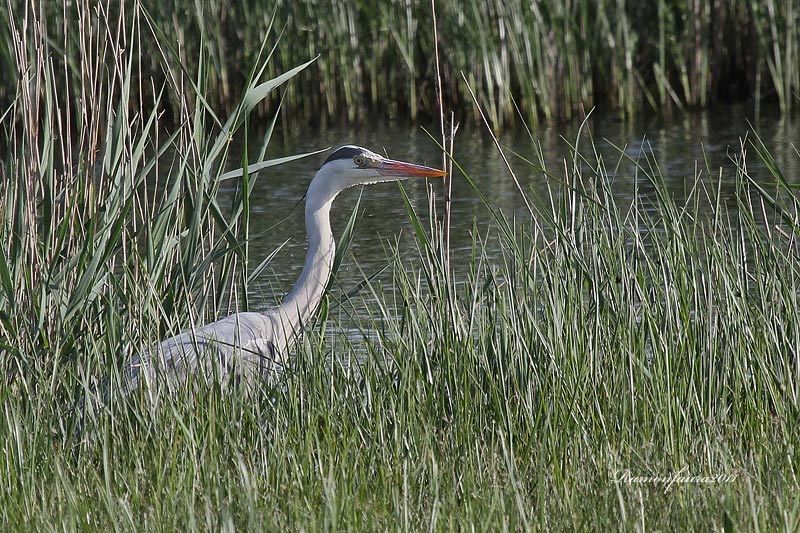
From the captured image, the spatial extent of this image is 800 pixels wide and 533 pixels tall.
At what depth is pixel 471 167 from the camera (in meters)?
8.41

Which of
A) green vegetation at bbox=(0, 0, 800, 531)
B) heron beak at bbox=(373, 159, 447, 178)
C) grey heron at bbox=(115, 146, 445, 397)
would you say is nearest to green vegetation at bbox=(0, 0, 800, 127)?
heron beak at bbox=(373, 159, 447, 178)

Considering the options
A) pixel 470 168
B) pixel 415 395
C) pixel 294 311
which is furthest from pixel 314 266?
pixel 470 168

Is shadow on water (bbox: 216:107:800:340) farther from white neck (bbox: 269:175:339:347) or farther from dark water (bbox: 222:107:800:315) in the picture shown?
white neck (bbox: 269:175:339:347)

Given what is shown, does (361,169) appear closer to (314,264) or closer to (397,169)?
(397,169)

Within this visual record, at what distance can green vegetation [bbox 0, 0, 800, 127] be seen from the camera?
372 inches

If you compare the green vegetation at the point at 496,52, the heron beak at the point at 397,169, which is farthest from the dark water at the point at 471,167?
the heron beak at the point at 397,169

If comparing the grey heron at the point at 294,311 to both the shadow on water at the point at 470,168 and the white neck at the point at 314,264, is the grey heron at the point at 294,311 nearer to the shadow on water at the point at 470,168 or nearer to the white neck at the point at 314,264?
the white neck at the point at 314,264

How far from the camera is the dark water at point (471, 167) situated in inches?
257

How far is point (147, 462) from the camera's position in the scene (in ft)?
9.83

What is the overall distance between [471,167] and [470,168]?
3cm

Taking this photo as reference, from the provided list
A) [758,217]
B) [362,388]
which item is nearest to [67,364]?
[362,388]

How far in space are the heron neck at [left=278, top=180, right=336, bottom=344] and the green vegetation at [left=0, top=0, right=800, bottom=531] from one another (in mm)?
444

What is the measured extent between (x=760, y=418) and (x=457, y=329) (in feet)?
2.56

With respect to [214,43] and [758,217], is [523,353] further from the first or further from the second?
[214,43]
